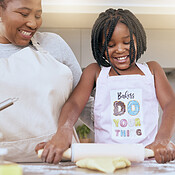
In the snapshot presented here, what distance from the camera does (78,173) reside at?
0.66 m

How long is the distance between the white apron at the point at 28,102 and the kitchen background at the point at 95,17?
1.20 m

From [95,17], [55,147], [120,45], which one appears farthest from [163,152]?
[95,17]

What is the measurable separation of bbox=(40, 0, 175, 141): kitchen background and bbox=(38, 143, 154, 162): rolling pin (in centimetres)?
147

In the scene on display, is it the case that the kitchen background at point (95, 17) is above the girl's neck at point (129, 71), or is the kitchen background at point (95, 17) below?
above

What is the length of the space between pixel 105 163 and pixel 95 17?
1.62 metres

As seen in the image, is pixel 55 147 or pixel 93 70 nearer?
pixel 55 147

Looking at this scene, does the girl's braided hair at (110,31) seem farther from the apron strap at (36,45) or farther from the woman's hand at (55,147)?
the woman's hand at (55,147)

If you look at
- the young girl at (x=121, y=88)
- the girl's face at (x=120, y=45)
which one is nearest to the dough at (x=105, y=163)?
the young girl at (x=121, y=88)

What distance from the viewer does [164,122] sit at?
926 millimetres

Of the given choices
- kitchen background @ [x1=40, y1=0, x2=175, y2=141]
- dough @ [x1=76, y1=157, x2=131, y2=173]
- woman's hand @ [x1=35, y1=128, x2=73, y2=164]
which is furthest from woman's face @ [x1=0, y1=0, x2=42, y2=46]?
kitchen background @ [x1=40, y1=0, x2=175, y2=141]

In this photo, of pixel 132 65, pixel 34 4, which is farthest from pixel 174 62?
pixel 34 4

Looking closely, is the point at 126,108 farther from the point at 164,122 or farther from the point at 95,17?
the point at 95,17

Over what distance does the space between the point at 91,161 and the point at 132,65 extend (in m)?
0.50

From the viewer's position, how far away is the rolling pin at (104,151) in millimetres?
762
